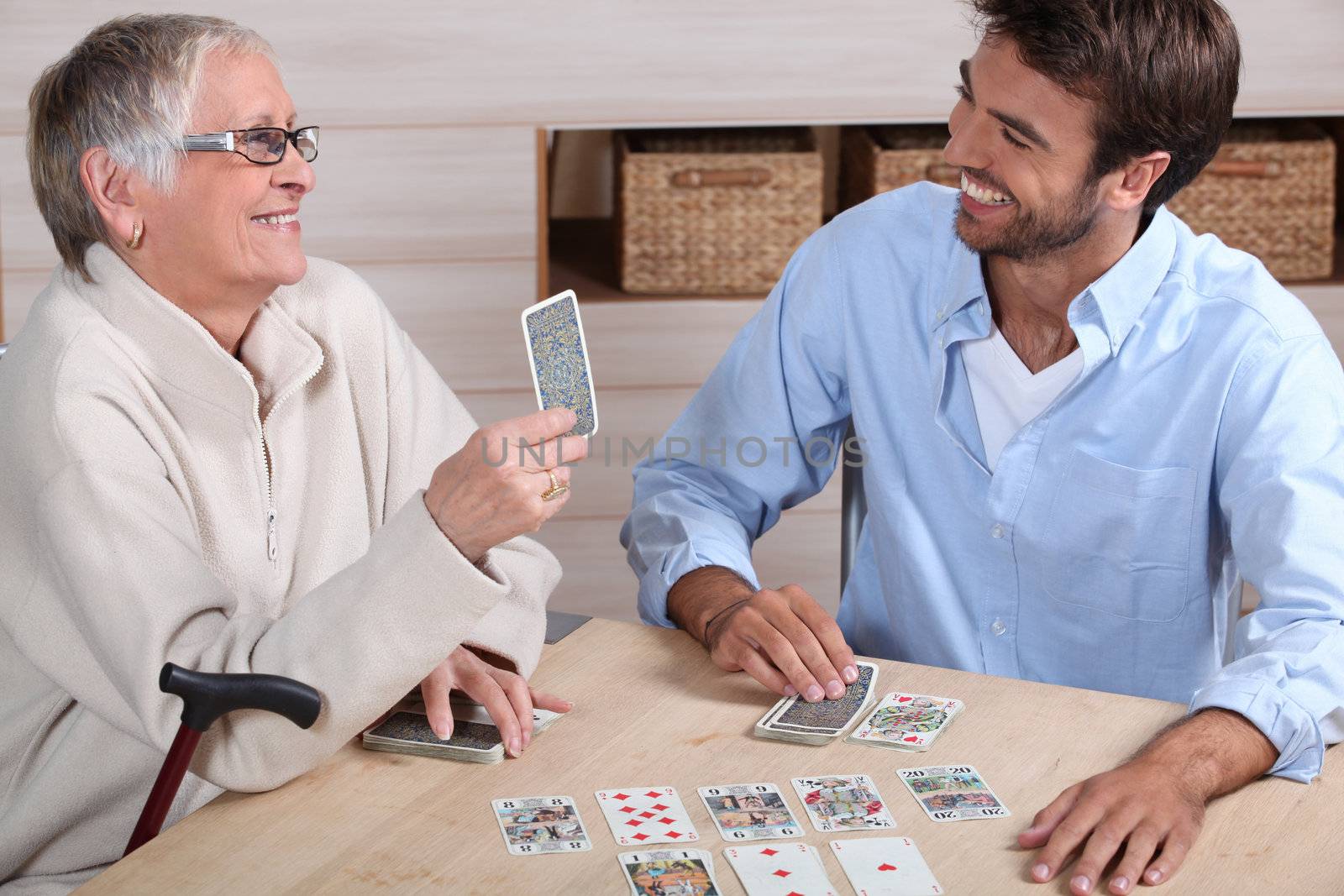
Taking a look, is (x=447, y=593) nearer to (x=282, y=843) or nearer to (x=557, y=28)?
(x=282, y=843)

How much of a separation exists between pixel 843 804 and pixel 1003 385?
2.49ft

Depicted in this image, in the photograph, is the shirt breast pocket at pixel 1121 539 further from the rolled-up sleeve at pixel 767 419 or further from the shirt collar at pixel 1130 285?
the rolled-up sleeve at pixel 767 419

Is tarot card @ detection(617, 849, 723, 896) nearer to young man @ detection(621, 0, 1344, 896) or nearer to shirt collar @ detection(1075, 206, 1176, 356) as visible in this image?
young man @ detection(621, 0, 1344, 896)

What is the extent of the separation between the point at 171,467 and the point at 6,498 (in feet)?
0.52

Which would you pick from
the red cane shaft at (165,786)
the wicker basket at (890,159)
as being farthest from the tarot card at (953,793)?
the wicker basket at (890,159)

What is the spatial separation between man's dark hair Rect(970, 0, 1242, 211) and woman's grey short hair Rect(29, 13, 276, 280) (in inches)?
37.7

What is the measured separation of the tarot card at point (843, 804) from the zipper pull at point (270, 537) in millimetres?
637

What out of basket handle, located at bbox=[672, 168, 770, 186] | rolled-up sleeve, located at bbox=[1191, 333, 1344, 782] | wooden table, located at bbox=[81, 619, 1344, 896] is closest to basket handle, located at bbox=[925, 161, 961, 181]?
basket handle, located at bbox=[672, 168, 770, 186]

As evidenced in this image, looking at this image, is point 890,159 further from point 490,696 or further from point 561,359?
point 490,696

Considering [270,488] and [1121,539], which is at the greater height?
[270,488]

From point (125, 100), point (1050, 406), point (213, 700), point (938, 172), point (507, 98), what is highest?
point (125, 100)

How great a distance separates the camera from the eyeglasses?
160cm

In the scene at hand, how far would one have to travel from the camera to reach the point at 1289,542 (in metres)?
1.65

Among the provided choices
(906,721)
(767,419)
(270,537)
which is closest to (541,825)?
(906,721)
